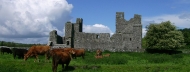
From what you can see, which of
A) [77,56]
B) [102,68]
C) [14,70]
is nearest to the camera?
[14,70]

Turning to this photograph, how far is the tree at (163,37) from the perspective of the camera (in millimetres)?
57906

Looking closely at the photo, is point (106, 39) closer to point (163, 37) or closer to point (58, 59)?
point (163, 37)

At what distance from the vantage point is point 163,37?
58969mm

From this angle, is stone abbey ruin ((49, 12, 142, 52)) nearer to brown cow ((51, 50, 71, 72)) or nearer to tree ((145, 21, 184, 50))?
tree ((145, 21, 184, 50))

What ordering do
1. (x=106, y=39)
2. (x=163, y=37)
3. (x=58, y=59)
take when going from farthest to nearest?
(x=106, y=39) < (x=163, y=37) < (x=58, y=59)

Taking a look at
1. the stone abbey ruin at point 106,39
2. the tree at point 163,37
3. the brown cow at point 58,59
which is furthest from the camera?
the stone abbey ruin at point 106,39

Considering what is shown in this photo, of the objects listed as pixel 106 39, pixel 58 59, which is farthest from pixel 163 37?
pixel 58 59

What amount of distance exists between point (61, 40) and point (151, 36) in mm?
17910

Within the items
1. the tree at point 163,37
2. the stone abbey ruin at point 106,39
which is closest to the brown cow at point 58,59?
the tree at point 163,37

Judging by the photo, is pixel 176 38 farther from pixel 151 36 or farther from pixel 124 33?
pixel 124 33

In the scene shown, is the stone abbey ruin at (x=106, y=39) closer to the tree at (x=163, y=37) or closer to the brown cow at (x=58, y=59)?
the tree at (x=163, y=37)

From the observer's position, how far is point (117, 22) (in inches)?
2530

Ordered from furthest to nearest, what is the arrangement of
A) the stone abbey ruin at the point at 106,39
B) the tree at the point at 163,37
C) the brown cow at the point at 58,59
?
the stone abbey ruin at the point at 106,39
the tree at the point at 163,37
the brown cow at the point at 58,59

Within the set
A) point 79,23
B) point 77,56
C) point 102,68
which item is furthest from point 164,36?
→ point 102,68
